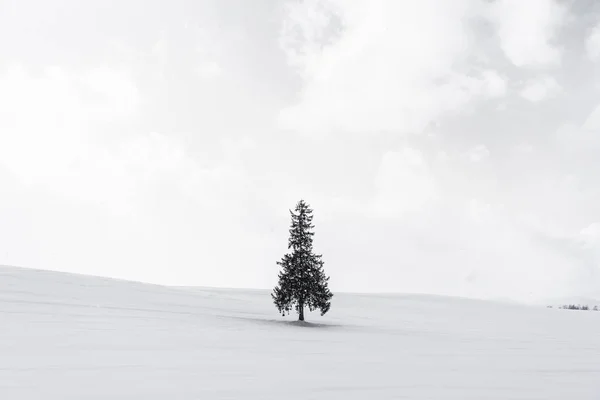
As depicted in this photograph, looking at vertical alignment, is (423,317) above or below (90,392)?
above

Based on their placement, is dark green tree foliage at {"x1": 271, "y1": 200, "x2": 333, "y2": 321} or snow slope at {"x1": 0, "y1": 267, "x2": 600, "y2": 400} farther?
dark green tree foliage at {"x1": 271, "y1": 200, "x2": 333, "y2": 321}

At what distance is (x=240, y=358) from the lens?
14.0 m

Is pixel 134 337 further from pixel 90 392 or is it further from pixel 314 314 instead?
pixel 314 314

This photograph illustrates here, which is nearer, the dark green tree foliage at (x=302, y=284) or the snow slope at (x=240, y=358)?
the snow slope at (x=240, y=358)

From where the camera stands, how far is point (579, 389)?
11547mm

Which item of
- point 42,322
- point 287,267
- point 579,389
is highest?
point 287,267

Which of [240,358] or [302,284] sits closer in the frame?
[240,358]

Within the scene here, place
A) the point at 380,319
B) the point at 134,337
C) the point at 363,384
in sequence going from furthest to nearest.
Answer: the point at 380,319 → the point at 134,337 → the point at 363,384

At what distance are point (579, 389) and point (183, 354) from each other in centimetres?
1110

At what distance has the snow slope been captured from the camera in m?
10.0

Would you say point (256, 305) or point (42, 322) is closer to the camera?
point (42, 322)

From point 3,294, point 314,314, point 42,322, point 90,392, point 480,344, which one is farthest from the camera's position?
point 314,314

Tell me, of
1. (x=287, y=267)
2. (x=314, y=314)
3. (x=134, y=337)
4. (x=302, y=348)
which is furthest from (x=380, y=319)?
(x=134, y=337)

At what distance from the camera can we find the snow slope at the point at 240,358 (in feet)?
32.9
